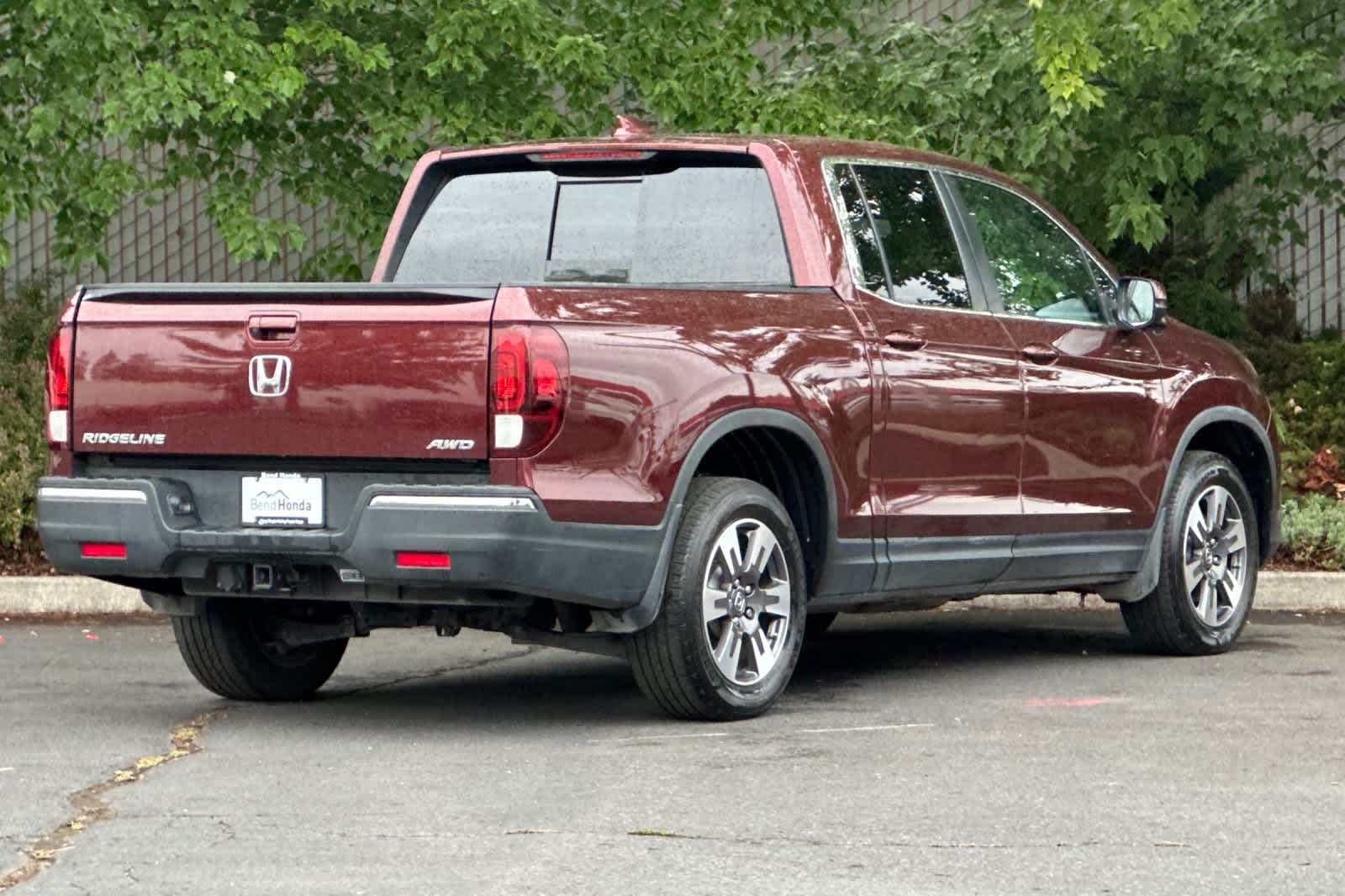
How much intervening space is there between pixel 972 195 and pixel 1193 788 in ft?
10.8

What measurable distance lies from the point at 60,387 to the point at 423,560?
4.96 feet

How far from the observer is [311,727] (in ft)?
25.8

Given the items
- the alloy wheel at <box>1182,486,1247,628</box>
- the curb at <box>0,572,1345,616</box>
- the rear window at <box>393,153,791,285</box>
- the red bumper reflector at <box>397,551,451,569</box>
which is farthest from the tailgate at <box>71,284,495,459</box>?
the curb at <box>0,572,1345,616</box>

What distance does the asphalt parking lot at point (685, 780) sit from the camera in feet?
17.8

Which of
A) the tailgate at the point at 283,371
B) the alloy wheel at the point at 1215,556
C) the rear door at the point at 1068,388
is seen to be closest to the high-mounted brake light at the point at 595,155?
the rear door at the point at 1068,388

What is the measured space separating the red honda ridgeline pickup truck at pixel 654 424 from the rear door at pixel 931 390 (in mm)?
14

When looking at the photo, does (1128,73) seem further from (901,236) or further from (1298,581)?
(901,236)

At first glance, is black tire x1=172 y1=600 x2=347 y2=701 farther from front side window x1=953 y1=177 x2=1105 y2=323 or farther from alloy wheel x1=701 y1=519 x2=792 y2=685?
front side window x1=953 y1=177 x2=1105 y2=323

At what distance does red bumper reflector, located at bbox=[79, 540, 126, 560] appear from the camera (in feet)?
24.7

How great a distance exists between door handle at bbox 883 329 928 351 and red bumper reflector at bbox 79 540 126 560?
267cm

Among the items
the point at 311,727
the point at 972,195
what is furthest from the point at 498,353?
the point at 972,195

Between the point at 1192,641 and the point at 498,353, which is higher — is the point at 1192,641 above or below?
below

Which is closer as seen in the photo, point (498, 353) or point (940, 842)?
point (940, 842)

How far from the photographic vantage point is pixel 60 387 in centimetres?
777
